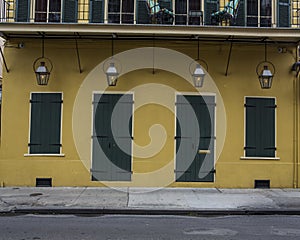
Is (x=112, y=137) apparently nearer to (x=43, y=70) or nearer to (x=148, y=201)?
(x=148, y=201)

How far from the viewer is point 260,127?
10914mm

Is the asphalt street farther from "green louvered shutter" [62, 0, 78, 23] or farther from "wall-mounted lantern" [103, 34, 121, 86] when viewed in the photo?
"green louvered shutter" [62, 0, 78, 23]

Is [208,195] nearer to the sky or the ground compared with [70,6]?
nearer to the ground

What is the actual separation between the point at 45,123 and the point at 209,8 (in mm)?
5700

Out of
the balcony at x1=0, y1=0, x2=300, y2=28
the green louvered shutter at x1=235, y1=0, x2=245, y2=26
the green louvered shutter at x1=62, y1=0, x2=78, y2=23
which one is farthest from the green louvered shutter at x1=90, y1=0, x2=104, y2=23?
the green louvered shutter at x1=235, y1=0, x2=245, y2=26

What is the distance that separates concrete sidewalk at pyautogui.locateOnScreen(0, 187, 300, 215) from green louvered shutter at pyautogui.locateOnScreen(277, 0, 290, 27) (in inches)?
185

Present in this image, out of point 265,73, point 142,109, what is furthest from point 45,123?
point 265,73

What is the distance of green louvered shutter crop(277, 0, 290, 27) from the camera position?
10.8 m

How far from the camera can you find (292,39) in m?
10.6

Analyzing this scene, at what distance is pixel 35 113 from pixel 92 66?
211 centimetres

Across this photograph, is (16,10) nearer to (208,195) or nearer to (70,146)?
(70,146)

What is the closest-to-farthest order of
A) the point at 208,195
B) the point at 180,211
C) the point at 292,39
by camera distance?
the point at 180,211 → the point at 208,195 → the point at 292,39

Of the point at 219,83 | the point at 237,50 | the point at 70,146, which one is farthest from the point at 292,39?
the point at 70,146

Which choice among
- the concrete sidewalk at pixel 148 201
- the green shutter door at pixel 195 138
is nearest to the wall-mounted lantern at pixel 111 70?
the green shutter door at pixel 195 138
